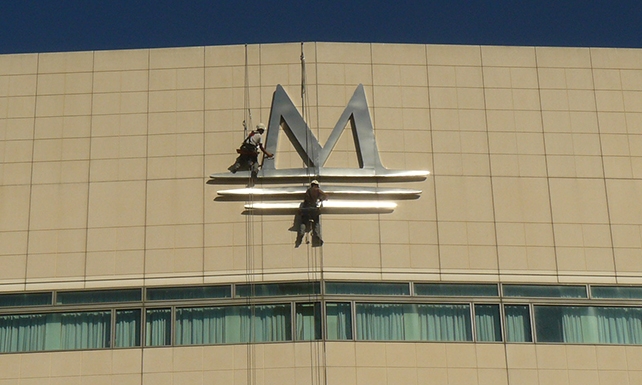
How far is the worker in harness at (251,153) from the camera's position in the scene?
83.6 feet

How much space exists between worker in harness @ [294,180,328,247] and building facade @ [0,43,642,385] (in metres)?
0.27

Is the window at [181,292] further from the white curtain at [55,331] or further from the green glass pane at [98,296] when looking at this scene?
the white curtain at [55,331]

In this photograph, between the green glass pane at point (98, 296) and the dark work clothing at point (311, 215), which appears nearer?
the dark work clothing at point (311, 215)

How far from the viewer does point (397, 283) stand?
83.0 feet

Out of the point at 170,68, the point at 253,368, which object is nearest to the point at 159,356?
the point at 253,368

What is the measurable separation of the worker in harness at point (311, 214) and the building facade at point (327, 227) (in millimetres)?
272

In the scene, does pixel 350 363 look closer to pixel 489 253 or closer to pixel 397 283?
pixel 397 283

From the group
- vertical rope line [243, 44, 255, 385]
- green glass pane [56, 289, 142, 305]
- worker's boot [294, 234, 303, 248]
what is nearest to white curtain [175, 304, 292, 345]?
vertical rope line [243, 44, 255, 385]

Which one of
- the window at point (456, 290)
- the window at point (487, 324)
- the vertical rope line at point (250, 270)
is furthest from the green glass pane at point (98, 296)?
the window at point (487, 324)

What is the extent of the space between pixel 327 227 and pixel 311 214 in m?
0.52

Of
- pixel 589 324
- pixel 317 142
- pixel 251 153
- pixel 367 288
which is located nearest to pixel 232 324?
pixel 367 288

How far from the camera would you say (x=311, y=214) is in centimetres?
2506

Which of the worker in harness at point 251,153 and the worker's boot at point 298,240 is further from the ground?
the worker in harness at point 251,153

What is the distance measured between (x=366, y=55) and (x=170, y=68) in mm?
4657
